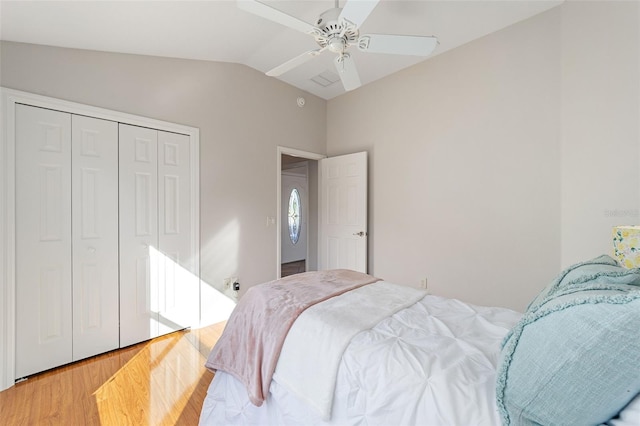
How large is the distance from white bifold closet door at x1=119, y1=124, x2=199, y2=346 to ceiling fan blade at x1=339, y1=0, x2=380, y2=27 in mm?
1970

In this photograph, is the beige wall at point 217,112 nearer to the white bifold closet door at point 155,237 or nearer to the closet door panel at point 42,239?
the white bifold closet door at point 155,237

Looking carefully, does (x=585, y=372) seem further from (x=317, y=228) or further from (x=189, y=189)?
(x=317, y=228)

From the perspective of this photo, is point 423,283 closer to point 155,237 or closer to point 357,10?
point 357,10

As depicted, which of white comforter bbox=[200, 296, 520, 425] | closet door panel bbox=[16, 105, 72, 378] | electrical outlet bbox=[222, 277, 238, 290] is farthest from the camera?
electrical outlet bbox=[222, 277, 238, 290]

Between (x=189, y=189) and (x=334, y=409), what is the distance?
242 centimetres

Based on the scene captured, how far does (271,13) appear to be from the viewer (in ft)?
5.18

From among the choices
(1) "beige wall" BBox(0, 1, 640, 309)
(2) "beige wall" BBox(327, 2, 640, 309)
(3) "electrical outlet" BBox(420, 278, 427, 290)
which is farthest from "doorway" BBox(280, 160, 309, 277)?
(3) "electrical outlet" BBox(420, 278, 427, 290)

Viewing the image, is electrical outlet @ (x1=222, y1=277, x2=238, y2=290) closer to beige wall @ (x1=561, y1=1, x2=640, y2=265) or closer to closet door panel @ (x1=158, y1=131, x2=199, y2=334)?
closet door panel @ (x1=158, y1=131, x2=199, y2=334)

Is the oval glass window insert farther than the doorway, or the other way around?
the oval glass window insert

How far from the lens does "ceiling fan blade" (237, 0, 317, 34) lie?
1.51 meters

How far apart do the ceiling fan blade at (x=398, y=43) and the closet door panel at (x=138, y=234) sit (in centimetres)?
202

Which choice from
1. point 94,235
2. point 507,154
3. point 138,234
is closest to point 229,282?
point 138,234

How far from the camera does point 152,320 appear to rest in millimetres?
2654

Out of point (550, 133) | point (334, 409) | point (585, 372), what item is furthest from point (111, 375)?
point (550, 133)
